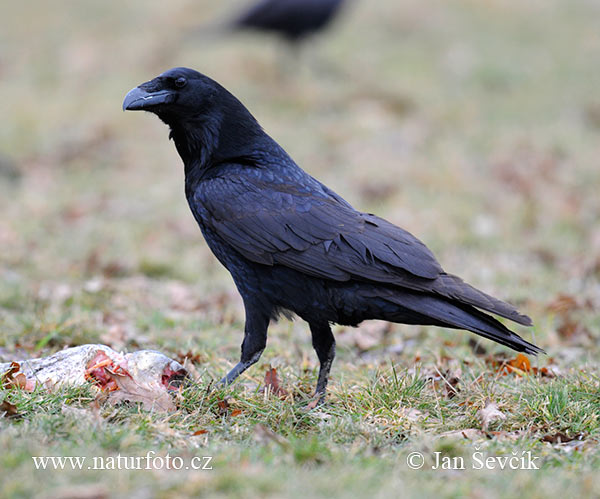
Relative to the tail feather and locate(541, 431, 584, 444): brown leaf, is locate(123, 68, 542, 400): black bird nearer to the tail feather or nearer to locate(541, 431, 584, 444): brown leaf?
the tail feather

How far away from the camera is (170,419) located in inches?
140

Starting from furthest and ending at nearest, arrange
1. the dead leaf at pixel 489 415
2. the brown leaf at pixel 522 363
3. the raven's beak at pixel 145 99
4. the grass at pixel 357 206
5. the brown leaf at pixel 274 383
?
the brown leaf at pixel 522 363 → the raven's beak at pixel 145 99 → the brown leaf at pixel 274 383 → the dead leaf at pixel 489 415 → the grass at pixel 357 206

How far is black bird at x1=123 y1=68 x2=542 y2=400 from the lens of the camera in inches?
150

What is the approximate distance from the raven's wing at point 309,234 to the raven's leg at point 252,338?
335 millimetres

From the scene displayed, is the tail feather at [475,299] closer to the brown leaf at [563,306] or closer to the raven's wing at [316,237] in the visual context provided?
Answer: the raven's wing at [316,237]

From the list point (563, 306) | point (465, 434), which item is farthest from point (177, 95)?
point (563, 306)

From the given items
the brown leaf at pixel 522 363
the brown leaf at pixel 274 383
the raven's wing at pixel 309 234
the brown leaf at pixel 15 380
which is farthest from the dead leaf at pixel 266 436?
the brown leaf at pixel 522 363

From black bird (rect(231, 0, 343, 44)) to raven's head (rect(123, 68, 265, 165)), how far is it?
8571 millimetres

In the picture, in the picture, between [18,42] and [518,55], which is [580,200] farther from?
[18,42]

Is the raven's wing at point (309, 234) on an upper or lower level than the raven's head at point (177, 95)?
lower

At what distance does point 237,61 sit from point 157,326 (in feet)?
28.3

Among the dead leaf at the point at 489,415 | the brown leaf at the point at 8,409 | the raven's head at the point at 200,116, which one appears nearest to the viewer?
the brown leaf at the point at 8,409

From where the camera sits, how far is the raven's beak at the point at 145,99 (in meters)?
4.21

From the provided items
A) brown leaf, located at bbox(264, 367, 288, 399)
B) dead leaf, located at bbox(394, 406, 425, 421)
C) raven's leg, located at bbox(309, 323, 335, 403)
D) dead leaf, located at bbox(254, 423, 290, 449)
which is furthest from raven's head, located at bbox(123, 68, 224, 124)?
dead leaf, located at bbox(394, 406, 425, 421)
